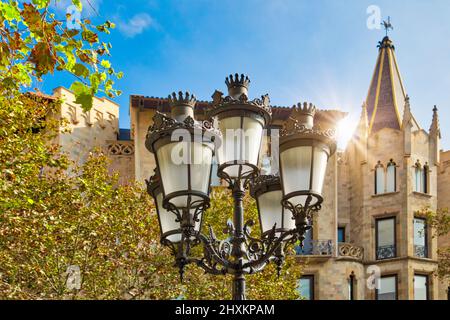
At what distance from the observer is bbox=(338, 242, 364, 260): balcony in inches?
1407

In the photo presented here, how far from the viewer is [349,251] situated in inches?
1411

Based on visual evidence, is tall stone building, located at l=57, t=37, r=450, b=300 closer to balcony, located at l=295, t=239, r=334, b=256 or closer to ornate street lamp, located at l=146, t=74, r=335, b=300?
balcony, located at l=295, t=239, r=334, b=256

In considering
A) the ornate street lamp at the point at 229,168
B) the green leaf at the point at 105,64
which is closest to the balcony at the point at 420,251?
the ornate street lamp at the point at 229,168

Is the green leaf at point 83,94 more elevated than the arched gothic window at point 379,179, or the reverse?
the arched gothic window at point 379,179

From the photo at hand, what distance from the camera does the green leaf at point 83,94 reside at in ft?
26.7

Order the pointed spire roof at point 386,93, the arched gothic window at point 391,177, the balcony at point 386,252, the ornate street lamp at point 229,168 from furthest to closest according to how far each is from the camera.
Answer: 1. the pointed spire roof at point 386,93
2. the arched gothic window at point 391,177
3. the balcony at point 386,252
4. the ornate street lamp at point 229,168

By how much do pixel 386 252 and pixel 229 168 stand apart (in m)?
27.5

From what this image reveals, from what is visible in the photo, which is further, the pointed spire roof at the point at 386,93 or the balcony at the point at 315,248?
the pointed spire roof at the point at 386,93

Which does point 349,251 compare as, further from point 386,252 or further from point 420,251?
point 420,251

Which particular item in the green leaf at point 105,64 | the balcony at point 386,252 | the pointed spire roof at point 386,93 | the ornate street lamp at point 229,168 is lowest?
the ornate street lamp at point 229,168

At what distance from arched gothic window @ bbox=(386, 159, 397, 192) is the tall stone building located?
42mm

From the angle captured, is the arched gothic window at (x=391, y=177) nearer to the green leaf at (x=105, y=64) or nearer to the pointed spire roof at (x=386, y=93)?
the pointed spire roof at (x=386, y=93)
